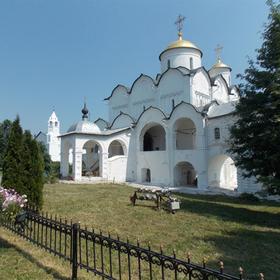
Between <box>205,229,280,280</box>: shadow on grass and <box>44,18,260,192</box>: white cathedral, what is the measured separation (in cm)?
1111

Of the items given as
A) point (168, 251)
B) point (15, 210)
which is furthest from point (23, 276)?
point (168, 251)

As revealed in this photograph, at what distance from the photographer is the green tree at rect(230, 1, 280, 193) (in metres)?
10.4

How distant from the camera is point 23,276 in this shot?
452 cm

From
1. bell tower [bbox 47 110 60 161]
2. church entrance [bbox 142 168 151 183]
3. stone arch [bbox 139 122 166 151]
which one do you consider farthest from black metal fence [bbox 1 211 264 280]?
bell tower [bbox 47 110 60 161]

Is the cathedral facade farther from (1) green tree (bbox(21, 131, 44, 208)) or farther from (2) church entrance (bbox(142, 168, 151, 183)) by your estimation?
(1) green tree (bbox(21, 131, 44, 208))

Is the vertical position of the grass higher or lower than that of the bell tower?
lower

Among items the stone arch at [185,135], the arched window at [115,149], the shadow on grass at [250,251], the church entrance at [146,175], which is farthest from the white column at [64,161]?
the shadow on grass at [250,251]

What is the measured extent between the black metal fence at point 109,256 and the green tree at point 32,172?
2.28 meters

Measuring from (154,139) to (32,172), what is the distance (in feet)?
70.0

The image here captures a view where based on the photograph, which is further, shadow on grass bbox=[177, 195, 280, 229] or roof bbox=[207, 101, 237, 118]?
roof bbox=[207, 101, 237, 118]

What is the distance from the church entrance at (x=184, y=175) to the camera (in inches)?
939

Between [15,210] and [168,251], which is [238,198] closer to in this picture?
[168,251]

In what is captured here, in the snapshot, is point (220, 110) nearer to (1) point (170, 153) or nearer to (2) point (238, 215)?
(1) point (170, 153)

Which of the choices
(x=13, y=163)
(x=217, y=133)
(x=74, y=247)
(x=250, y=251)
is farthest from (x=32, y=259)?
(x=217, y=133)
